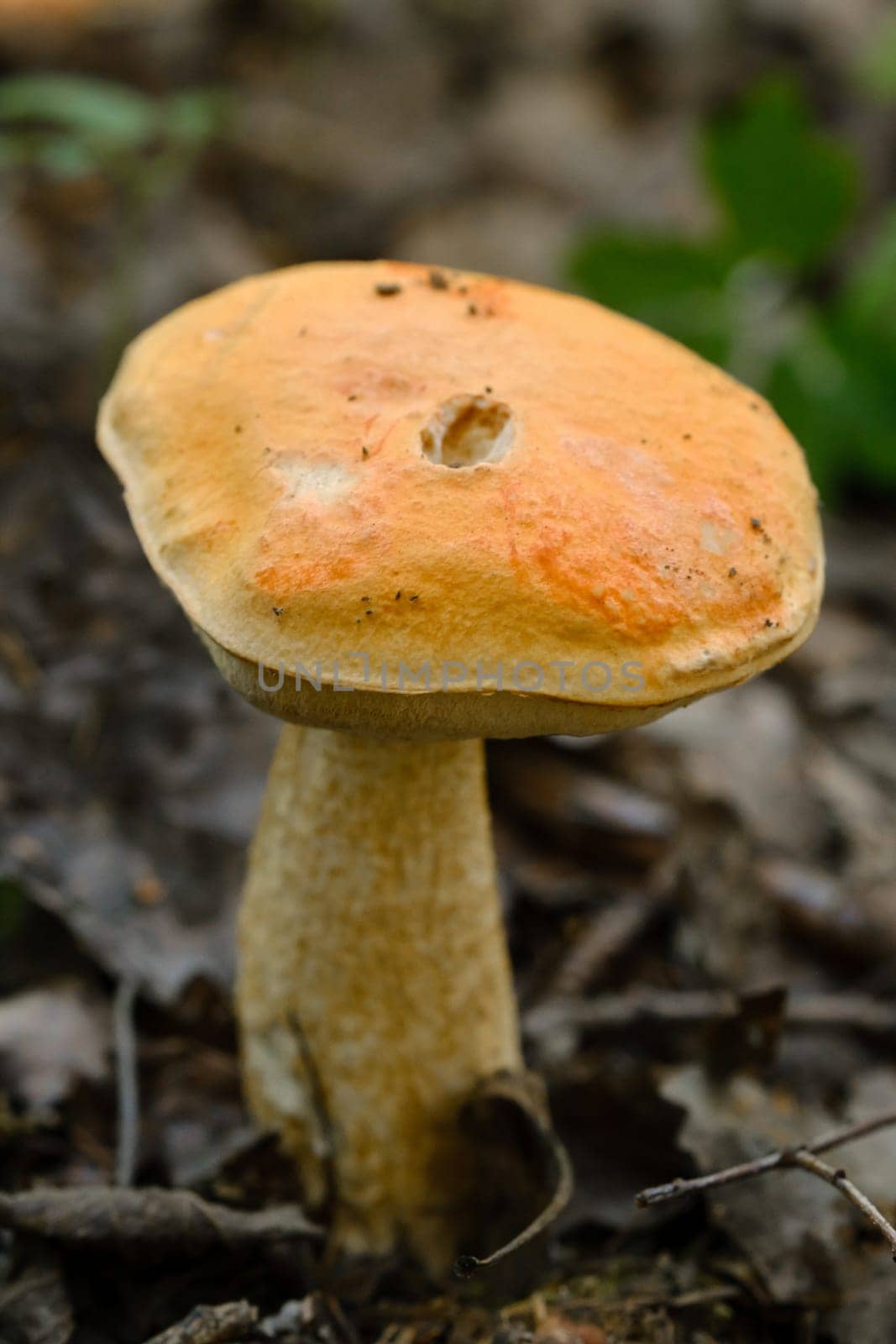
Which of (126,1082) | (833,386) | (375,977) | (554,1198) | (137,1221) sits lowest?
(126,1082)

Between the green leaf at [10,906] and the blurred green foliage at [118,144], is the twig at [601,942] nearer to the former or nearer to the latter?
the green leaf at [10,906]

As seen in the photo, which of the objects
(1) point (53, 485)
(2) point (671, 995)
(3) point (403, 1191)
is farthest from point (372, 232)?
(3) point (403, 1191)

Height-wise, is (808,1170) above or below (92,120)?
below

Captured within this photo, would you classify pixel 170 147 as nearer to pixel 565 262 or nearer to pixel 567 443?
pixel 565 262

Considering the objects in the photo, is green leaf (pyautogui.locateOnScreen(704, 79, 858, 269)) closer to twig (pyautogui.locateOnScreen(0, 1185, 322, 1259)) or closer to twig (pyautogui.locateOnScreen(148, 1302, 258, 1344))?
twig (pyautogui.locateOnScreen(0, 1185, 322, 1259))

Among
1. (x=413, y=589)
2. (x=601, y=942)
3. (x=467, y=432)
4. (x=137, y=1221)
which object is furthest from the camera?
(x=601, y=942)

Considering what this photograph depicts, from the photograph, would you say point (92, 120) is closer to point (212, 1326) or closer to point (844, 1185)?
point (212, 1326)

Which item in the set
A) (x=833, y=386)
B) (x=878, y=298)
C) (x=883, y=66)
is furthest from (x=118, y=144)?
(x=883, y=66)
